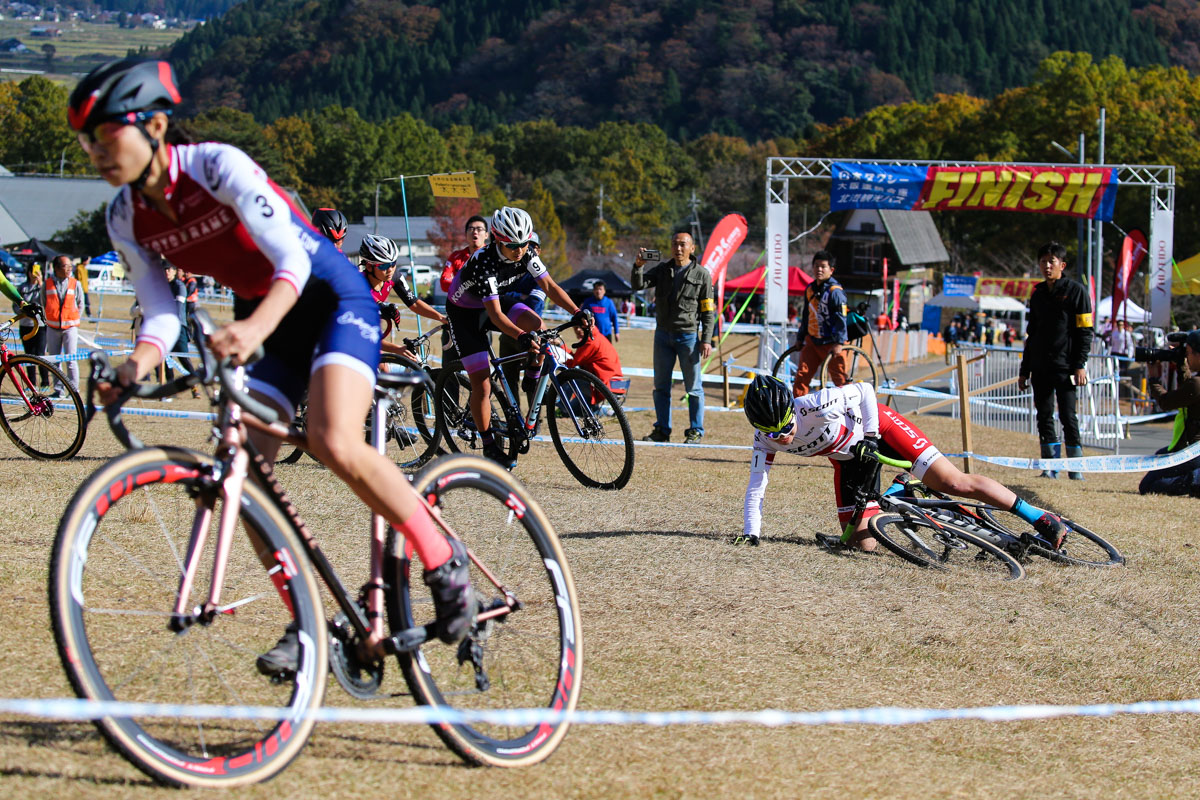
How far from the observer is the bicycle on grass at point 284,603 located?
2.82 meters

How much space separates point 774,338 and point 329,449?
16.2m

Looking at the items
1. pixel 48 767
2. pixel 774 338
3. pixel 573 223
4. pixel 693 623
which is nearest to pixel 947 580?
pixel 693 623

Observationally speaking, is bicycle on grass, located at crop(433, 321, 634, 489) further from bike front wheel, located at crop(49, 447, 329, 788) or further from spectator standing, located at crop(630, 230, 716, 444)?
bike front wheel, located at crop(49, 447, 329, 788)

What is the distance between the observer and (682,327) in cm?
1115

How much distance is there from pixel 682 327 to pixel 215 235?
8.17m

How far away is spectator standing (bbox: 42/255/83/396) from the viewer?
13.1m

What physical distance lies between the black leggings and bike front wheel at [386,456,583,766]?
739 centimetres

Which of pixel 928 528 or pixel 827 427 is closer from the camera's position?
pixel 827 427

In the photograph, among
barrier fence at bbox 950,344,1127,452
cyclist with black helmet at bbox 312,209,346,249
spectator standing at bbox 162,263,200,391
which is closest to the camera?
cyclist with black helmet at bbox 312,209,346,249

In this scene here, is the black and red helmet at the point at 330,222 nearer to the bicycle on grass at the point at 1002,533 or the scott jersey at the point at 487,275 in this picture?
the scott jersey at the point at 487,275

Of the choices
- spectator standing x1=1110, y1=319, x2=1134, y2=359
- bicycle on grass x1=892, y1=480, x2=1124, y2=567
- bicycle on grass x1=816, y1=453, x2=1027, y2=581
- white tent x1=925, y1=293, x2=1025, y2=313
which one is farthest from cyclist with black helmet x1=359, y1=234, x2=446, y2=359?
white tent x1=925, y1=293, x2=1025, y2=313

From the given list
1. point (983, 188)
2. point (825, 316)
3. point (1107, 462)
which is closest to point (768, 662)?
point (1107, 462)

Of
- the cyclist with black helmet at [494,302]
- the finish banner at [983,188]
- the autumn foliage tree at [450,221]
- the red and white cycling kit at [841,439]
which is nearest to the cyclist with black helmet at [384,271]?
the cyclist with black helmet at [494,302]

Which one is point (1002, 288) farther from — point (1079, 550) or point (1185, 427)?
point (1079, 550)
